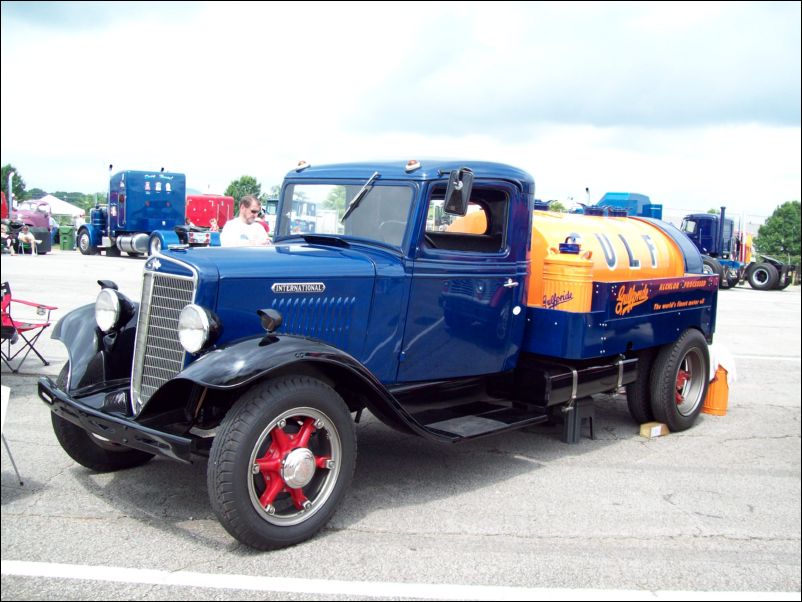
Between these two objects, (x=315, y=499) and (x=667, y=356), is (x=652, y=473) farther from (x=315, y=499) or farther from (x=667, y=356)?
(x=315, y=499)

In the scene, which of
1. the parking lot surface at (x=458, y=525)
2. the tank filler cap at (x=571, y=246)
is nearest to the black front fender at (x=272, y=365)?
the parking lot surface at (x=458, y=525)

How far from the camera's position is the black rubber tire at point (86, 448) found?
4.36 meters

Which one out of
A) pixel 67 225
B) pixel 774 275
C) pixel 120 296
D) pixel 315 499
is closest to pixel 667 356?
pixel 315 499

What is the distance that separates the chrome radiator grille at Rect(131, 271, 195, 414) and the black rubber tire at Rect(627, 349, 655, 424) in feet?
12.1

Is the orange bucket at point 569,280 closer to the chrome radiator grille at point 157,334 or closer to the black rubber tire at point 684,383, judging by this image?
the black rubber tire at point 684,383

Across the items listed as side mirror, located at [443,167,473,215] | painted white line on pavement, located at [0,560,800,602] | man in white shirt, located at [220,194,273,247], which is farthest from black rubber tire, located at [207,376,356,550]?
man in white shirt, located at [220,194,273,247]

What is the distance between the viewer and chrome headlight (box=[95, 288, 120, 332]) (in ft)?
14.3

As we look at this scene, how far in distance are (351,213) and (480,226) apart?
93 centimetres

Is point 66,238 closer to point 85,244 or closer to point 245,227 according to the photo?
point 85,244

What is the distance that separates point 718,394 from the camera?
6652 mm

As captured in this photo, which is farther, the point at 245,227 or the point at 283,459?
the point at 245,227

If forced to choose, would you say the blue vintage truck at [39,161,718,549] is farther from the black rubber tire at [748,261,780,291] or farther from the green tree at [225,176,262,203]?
the green tree at [225,176,262,203]

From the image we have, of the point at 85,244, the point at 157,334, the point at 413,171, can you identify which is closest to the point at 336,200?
the point at 413,171

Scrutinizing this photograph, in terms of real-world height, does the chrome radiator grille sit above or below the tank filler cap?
below
